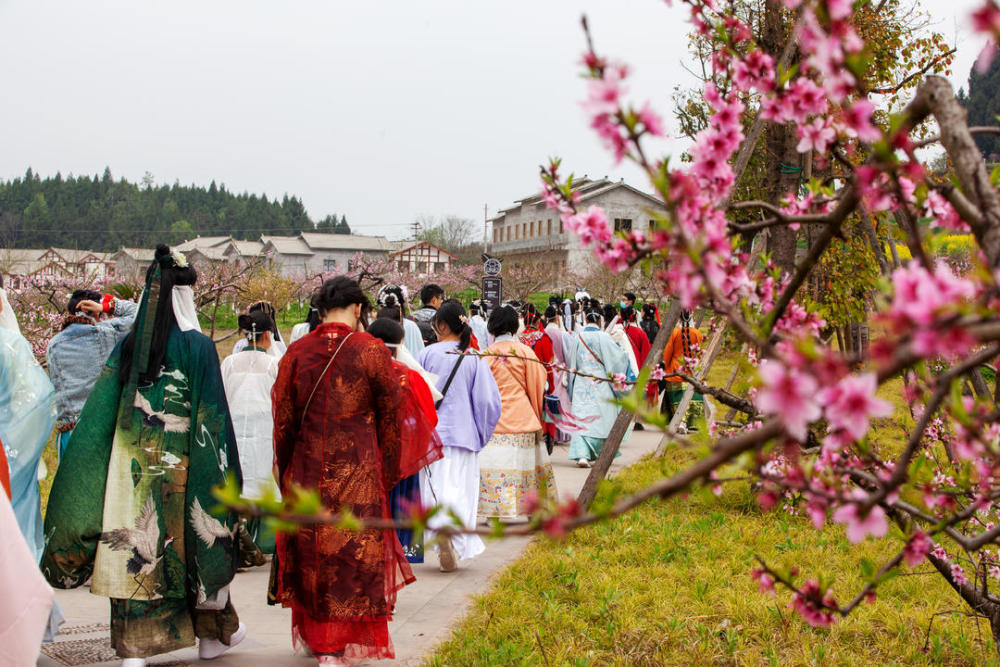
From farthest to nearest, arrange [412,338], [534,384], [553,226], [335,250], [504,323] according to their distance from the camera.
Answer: [335,250]
[553,226]
[412,338]
[534,384]
[504,323]

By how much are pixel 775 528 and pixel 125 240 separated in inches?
3617

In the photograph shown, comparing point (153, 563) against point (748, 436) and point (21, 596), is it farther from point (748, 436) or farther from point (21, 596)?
point (748, 436)

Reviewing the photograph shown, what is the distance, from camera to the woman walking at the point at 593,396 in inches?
423

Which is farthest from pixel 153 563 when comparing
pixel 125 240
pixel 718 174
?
pixel 125 240

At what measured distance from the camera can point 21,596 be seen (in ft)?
9.52

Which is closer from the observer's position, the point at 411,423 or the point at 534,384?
the point at 411,423

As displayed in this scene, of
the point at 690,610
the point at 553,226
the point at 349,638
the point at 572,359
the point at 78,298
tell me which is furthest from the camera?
the point at 553,226

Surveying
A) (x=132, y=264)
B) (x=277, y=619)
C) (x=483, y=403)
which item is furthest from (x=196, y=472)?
(x=132, y=264)

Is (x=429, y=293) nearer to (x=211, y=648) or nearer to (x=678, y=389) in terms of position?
(x=211, y=648)

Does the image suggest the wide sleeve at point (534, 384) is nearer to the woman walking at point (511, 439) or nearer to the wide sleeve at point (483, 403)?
the woman walking at point (511, 439)

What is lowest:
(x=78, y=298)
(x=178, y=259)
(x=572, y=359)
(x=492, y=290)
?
(x=572, y=359)

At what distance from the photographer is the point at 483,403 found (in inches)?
262

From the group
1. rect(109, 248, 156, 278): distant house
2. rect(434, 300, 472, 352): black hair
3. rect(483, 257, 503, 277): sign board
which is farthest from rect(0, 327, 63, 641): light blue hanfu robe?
rect(109, 248, 156, 278): distant house

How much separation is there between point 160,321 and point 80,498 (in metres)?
0.92
